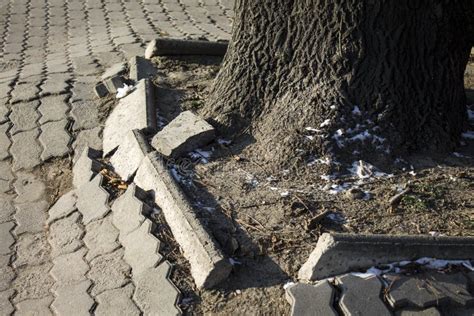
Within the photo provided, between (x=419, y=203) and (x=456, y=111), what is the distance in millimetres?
858

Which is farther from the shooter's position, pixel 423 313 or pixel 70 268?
pixel 70 268

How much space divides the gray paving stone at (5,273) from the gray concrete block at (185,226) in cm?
81

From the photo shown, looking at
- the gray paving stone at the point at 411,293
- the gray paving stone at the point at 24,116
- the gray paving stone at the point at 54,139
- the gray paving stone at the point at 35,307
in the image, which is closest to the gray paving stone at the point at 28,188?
the gray paving stone at the point at 54,139

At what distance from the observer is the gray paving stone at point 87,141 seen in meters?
4.40

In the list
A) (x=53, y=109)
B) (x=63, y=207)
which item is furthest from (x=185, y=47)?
(x=63, y=207)

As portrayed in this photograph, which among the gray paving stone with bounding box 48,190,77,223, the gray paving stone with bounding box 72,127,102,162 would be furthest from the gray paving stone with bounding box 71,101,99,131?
the gray paving stone with bounding box 48,190,77,223

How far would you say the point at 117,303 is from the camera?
313cm

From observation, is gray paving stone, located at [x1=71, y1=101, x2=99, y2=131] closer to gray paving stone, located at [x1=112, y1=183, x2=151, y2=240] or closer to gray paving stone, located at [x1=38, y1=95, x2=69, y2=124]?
gray paving stone, located at [x1=38, y1=95, x2=69, y2=124]

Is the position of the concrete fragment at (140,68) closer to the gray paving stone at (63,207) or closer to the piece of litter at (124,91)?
the piece of litter at (124,91)

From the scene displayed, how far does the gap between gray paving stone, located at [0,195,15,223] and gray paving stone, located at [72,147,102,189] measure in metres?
0.42

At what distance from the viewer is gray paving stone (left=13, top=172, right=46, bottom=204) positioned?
4220mm

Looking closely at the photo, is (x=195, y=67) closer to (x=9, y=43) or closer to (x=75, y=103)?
(x=75, y=103)

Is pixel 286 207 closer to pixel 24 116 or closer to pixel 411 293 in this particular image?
pixel 411 293

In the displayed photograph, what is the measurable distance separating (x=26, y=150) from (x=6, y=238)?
31.7 inches
